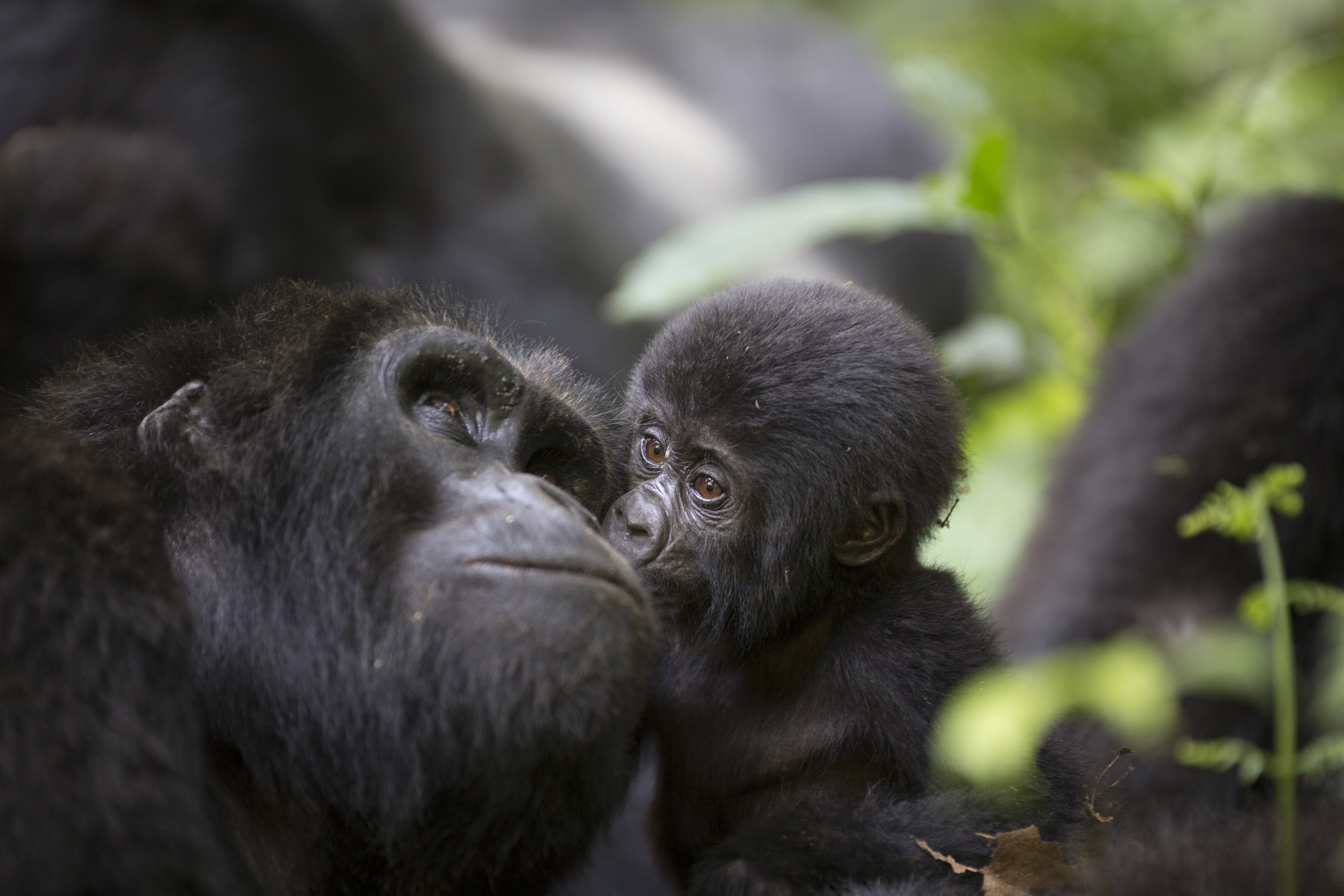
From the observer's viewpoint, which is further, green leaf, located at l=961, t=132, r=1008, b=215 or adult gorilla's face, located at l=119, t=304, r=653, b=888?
green leaf, located at l=961, t=132, r=1008, b=215

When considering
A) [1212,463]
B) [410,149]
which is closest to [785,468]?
[1212,463]

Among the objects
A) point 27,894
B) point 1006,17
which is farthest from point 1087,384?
point 1006,17

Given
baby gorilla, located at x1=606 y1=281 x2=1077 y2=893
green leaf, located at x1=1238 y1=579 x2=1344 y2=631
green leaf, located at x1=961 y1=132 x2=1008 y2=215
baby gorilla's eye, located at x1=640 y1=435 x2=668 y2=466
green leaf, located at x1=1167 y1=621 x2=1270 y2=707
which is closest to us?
green leaf, located at x1=1238 y1=579 x2=1344 y2=631

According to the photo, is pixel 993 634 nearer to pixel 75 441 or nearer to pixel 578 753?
pixel 578 753

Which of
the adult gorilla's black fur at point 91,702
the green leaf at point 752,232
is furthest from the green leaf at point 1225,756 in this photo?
the green leaf at point 752,232

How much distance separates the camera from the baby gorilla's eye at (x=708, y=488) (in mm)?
1877

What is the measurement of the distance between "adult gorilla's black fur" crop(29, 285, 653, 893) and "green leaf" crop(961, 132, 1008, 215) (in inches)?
68.7

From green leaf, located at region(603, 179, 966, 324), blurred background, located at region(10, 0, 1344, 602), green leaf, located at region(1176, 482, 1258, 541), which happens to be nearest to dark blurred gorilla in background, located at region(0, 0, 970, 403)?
blurred background, located at region(10, 0, 1344, 602)

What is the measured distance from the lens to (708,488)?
6.19 feet

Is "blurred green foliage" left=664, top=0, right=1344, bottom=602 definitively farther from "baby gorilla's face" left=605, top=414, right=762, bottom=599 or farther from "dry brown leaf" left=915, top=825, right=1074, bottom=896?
"dry brown leaf" left=915, top=825, right=1074, bottom=896

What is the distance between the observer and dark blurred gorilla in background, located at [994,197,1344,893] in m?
2.38

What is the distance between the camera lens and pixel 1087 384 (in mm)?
3129

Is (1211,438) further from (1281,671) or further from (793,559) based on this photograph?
(1281,671)

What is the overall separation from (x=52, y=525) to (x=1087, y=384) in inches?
98.4
